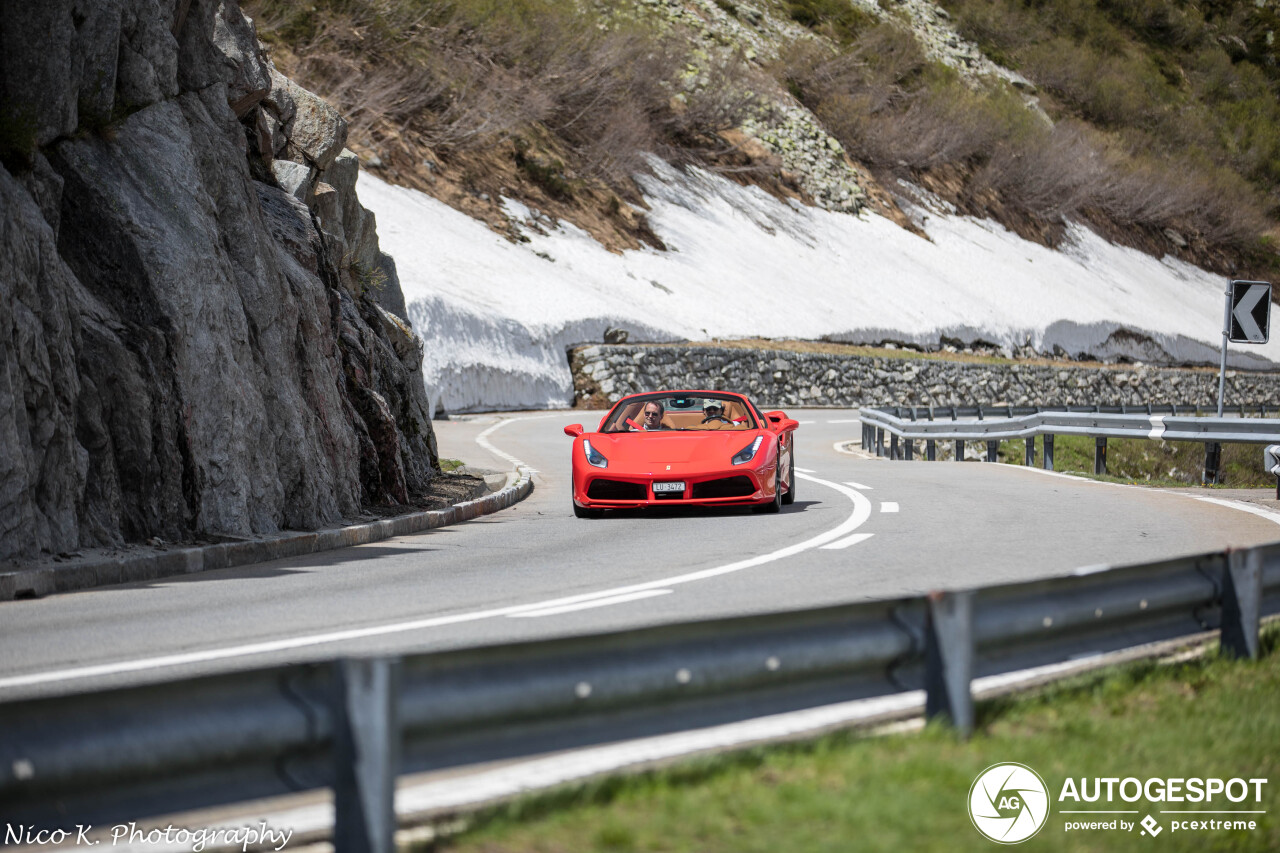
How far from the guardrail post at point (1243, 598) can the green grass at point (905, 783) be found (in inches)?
20.3

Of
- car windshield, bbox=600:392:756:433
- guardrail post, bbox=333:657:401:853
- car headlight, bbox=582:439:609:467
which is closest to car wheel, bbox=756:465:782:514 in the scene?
car windshield, bbox=600:392:756:433

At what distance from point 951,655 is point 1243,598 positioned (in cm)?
205

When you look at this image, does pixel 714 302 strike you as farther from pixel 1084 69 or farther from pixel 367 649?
pixel 1084 69

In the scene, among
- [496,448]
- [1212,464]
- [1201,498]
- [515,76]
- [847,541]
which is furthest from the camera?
[515,76]

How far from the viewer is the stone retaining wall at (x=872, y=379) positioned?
1778 inches

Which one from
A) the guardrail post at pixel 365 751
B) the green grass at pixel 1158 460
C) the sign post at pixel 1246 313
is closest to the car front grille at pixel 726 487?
the sign post at pixel 1246 313

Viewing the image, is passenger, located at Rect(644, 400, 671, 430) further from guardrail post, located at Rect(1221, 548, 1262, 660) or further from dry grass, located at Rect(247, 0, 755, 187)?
dry grass, located at Rect(247, 0, 755, 187)

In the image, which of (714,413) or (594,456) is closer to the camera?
(594,456)

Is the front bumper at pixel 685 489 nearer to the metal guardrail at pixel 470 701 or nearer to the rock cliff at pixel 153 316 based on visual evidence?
the rock cliff at pixel 153 316

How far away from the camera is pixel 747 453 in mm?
13812

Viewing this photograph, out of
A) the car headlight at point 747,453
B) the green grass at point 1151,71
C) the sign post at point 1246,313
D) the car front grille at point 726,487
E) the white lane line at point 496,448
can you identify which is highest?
the green grass at point 1151,71

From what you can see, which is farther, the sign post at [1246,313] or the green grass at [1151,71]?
the green grass at [1151,71]

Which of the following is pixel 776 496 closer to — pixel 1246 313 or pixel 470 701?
pixel 1246 313

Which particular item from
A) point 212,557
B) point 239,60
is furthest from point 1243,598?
point 239,60
